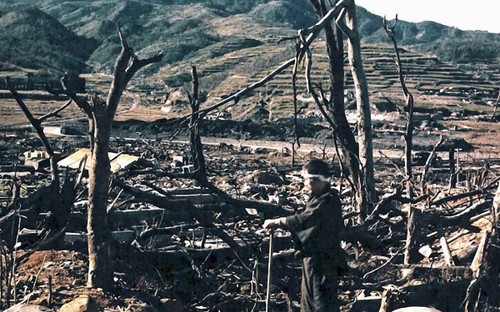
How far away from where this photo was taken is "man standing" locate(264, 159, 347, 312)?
15.2ft

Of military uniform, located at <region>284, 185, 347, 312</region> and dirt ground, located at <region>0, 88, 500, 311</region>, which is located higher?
military uniform, located at <region>284, 185, 347, 312</region>

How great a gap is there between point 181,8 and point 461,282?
15635cm

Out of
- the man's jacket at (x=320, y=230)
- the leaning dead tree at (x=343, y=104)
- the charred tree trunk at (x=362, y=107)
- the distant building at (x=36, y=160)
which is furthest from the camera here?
the distant building at (x=36, y=160)

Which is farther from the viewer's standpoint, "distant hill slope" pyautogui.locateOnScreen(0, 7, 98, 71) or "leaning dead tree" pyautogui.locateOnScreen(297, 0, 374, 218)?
"distant hill slope" pyautogui.locateOnScreen(0, 7, 98, 71)

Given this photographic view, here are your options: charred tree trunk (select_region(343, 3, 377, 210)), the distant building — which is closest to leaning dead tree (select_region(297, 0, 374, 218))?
charred tree trunk (select_region(343, 3, 377, 210))

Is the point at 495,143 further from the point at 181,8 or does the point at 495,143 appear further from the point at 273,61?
the point at 181,8

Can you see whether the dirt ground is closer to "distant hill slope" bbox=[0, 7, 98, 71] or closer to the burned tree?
the burned tree

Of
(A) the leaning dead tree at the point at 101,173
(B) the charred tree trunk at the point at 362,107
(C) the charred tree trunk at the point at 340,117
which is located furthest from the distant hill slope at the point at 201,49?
(A) the leaning dead tree at the point at 101,173

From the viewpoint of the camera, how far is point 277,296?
6648 mm

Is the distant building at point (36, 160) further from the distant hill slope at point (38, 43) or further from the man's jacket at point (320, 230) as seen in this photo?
the distant hill slope at point (38, 43)

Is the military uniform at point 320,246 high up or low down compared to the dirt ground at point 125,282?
up

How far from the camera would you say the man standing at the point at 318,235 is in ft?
15.2

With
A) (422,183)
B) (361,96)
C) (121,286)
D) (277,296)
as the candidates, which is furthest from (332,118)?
(121,286)

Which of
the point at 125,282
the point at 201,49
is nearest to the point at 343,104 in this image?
the point at 125,282
